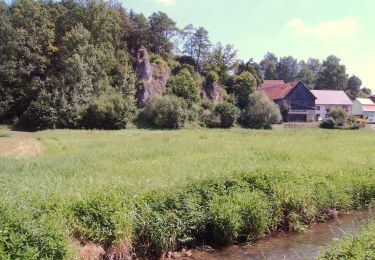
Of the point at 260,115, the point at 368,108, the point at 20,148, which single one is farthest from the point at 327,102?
the point at 20,148

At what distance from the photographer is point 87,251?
9.76m

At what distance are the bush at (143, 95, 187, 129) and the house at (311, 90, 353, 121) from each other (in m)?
47.1

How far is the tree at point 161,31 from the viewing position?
7512 cm

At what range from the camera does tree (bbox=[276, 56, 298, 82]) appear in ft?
454

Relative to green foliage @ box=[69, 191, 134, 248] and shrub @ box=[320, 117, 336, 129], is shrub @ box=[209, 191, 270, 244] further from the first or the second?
shrub @ box=[320, 117, 336, 129]

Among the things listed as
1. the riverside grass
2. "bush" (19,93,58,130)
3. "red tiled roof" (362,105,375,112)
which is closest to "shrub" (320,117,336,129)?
"red tiled roof" (362,105,375,112)

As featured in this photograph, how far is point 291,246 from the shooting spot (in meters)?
A: 12.0

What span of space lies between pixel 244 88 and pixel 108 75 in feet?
89.3

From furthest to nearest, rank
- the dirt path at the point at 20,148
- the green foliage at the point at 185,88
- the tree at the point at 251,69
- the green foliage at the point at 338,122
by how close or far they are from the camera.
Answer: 1. the tree at the point at 251,69
2. the green foliage at the point at 338,122
3. the green foliage at the point at 185,88
4. the dirt path at the point at 20,148

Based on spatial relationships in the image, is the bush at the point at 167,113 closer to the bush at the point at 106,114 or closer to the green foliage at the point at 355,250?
the bush at the point at 106,114

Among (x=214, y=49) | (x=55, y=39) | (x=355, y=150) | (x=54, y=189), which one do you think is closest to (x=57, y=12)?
(x=55, y=39)

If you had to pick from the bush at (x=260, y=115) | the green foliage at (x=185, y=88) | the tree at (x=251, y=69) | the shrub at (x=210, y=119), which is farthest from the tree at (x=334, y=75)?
the shrub at (x=210, y=119)

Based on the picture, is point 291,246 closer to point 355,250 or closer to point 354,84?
point 355,250

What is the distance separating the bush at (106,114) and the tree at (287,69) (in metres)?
94.7
